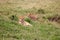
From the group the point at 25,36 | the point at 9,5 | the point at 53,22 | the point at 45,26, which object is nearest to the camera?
the point at 25,36

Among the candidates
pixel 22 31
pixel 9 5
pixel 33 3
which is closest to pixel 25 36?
pixel 22 31

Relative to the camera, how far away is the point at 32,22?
12.6m

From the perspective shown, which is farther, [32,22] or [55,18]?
[55,18]

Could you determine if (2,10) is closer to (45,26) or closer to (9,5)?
(9,5)

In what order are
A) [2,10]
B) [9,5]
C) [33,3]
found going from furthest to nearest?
[33,3], [9,5], [2,10]

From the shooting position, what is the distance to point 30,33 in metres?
10.6

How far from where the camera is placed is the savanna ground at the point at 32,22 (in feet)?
33.3

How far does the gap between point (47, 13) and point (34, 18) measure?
6.14 ft

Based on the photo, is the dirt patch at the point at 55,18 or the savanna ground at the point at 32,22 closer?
the savanna ground at the point at 32,22

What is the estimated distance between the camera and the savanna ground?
10.1 meters

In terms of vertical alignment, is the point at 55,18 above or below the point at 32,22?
below

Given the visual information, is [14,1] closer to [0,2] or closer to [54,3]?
[0,2]

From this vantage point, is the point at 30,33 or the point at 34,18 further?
the point at 34,18

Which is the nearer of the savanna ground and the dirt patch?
the savanna ground
